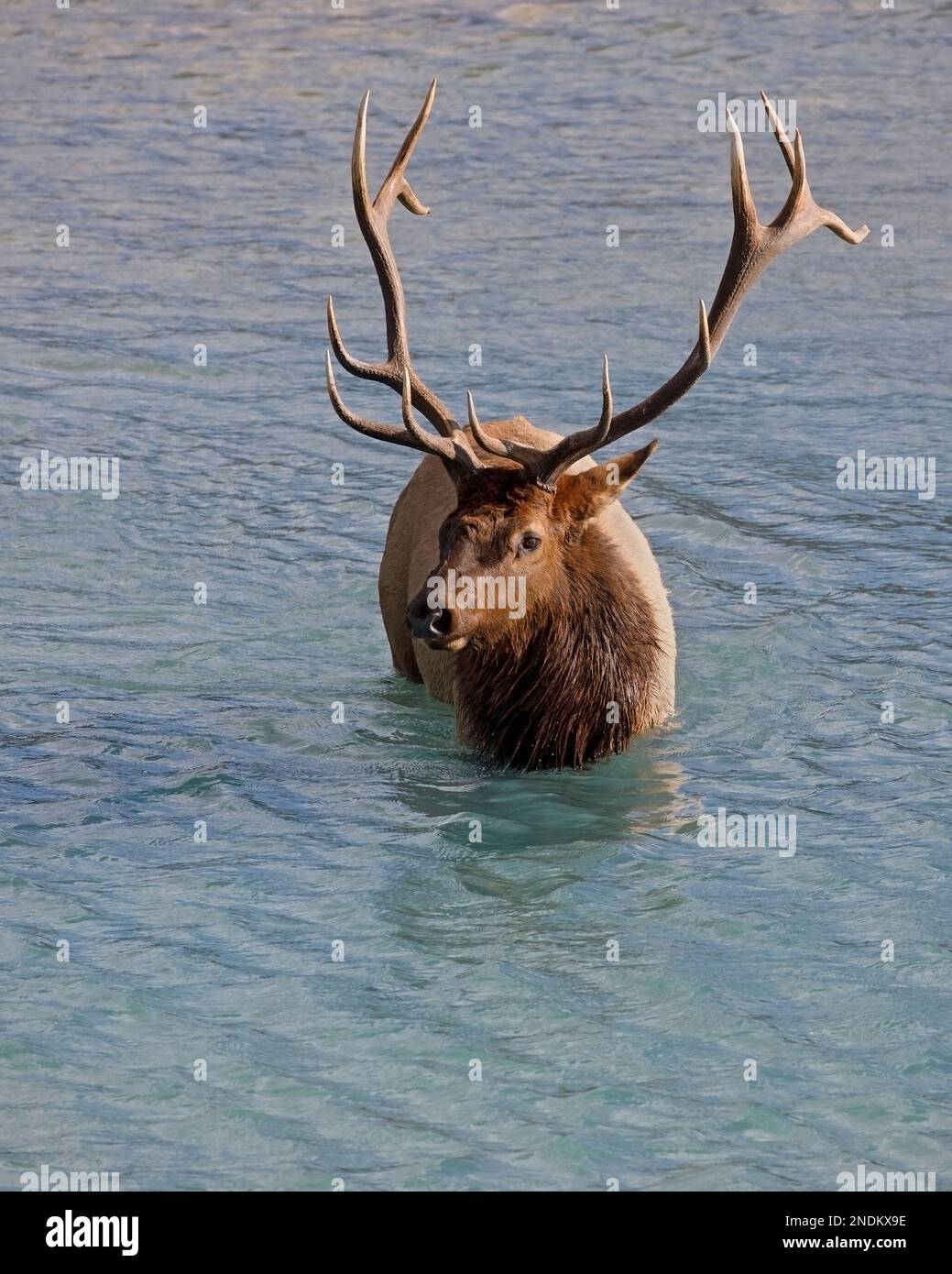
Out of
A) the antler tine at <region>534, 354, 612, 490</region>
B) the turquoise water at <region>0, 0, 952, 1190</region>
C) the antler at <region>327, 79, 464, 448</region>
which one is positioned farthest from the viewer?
the antler at <region>327, 79, 464, 448</region>

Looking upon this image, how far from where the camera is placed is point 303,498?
37.9 ft

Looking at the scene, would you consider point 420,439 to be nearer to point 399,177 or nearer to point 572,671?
point 572,671

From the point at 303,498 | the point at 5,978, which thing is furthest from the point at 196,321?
the point at 5,978

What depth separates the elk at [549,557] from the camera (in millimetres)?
7613

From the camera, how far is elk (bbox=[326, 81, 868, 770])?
7.61m

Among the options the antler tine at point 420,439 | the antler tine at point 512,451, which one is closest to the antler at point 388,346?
the antler tine at point 420,439

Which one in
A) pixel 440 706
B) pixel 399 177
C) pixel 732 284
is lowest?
pixel 440 706

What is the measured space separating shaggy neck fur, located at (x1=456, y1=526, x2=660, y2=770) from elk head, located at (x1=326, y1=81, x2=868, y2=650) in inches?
2.8

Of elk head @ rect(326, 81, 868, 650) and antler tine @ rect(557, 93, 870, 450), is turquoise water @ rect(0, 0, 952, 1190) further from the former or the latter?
antler tine @ rect(557, 93, 870, 450)

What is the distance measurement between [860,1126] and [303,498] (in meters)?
6.42

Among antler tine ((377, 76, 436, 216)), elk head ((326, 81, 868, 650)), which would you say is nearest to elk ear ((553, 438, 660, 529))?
elk head ((326, 81, 868, 650))

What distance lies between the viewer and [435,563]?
854 centimetres

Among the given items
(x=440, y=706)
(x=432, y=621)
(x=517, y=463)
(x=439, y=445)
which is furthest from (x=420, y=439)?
(x=440, y=706)

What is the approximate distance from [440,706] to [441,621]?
5.50 ft
